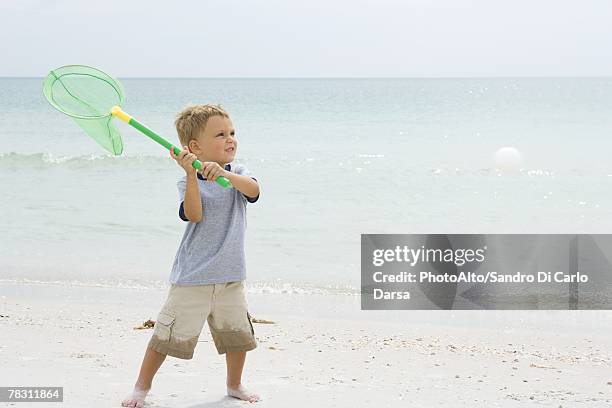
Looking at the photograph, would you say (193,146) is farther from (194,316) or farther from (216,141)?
(194,316)

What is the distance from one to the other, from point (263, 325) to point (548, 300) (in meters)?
2.44

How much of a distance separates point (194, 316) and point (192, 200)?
0.46 meters

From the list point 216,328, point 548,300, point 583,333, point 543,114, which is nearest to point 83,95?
point 216,328

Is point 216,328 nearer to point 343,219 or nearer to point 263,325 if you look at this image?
point 263,325

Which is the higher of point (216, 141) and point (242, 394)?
point (216, 141)

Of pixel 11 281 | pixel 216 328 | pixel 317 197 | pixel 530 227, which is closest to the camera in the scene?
pixel 216 328

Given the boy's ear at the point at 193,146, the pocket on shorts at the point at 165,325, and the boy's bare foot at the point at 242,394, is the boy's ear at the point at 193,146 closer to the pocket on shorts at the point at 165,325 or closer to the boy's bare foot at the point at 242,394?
the pocket on shorts at the point at 165,325

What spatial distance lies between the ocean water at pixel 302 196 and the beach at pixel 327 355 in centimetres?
111

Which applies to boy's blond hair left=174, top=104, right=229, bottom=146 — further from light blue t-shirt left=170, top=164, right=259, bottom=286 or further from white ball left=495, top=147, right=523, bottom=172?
white ball left=495, top=147, right=523, bottom=172

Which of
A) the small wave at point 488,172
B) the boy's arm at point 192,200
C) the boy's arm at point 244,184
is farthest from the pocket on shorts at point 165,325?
the small wave at point 488,172

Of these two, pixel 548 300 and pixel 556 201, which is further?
pixel 556 201

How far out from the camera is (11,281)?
23.5 ft

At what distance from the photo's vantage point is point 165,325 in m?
3.34

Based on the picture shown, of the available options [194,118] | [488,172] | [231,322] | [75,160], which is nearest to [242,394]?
[231,322]
